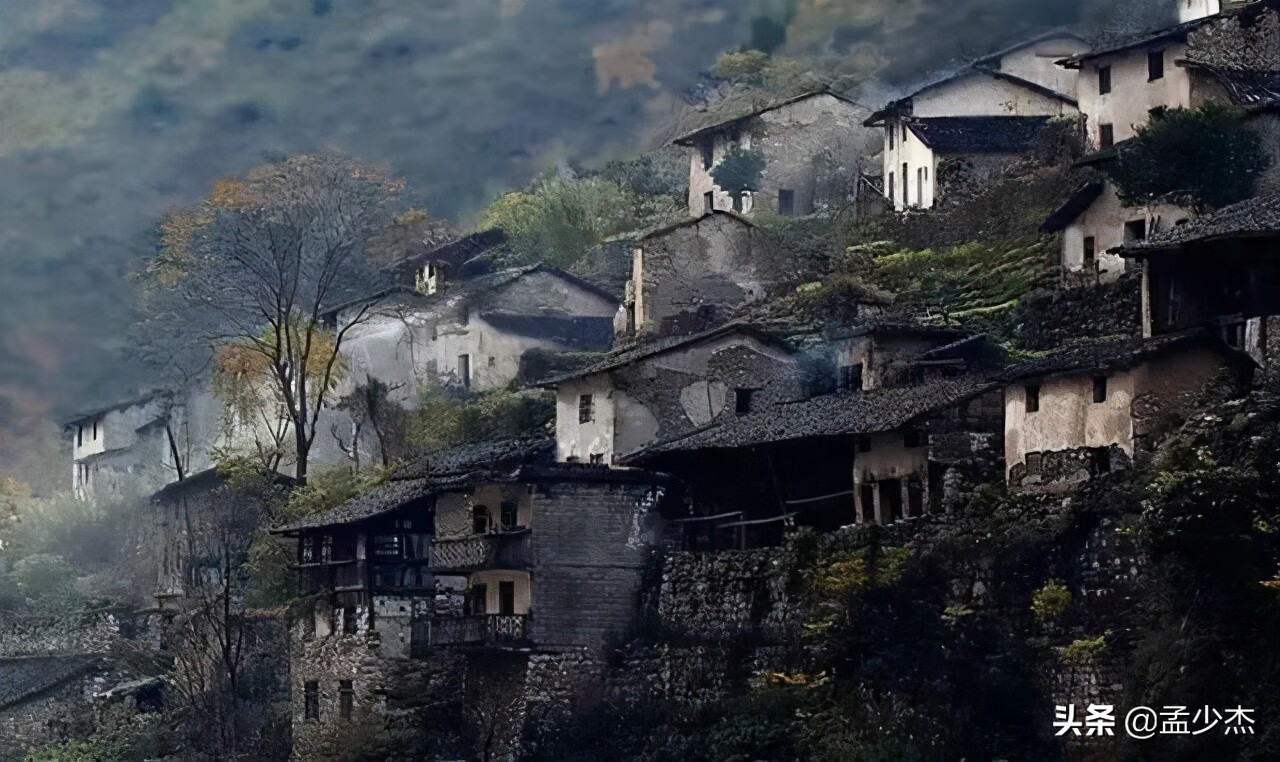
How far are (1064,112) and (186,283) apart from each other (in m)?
15.0

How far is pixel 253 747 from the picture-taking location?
36562 mm

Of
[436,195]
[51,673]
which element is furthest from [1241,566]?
[436,195]

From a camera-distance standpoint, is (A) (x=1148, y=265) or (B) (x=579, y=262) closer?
(A) (x=1148, y=265)

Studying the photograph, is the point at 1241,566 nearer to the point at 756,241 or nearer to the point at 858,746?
the point at 858,746

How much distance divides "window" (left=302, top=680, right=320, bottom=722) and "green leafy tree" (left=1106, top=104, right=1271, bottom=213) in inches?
475

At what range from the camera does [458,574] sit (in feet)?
113

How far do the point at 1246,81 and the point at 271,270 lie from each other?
17.0 metres

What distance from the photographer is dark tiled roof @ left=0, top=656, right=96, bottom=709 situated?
135 ft

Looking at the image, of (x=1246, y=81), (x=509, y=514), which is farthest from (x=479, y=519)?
(x=1246, y=81)

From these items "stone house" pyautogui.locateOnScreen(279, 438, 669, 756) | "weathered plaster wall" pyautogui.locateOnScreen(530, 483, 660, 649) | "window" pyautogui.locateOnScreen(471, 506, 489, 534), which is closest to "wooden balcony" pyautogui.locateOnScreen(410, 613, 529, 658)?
"stone house" pyautogui.locateOnScreen(279, 438, 669, 756)

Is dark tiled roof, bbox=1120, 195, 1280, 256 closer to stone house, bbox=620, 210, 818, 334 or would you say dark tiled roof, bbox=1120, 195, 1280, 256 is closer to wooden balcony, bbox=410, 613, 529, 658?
wooden balcony, bbox=410, 613, 529, 658

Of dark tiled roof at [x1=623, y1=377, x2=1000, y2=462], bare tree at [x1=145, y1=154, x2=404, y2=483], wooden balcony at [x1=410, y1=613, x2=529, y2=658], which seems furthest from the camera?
bare tree at [x1=145, y1=154, x2=404, y2=483]

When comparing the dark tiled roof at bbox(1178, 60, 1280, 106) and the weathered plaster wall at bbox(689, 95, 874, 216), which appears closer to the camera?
the dark tiled roof at bbox(1178, 60, 1280, 106)

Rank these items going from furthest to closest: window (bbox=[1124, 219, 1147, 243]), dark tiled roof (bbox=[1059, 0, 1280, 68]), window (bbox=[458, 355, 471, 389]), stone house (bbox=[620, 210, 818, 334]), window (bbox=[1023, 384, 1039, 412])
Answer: window (bbox=[458, 355, 471, 389])
stone house (bbox=[620, 210, 818, 334])
dark tiled roof (bbox=[1059, 0, 1280, 68])
window (bbox=[1124, 219, 1147, 243])
window (bbox=[1023, 384, 1039, 412])
